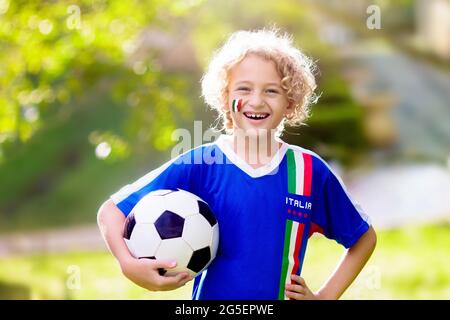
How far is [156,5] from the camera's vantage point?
615cm

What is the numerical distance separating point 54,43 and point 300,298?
434cm

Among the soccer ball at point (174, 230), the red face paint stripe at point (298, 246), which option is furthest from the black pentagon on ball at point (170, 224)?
the red face paint stripe at point (298, 246)

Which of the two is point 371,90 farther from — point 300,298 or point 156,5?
point 300,298

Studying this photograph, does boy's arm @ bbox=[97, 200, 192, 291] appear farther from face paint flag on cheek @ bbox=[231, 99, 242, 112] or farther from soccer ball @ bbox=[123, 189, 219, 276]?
face paint flag on cheek @ bbox=[231, 99, 242, 112]

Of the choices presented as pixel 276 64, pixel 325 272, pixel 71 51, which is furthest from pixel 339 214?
pixel 325 272

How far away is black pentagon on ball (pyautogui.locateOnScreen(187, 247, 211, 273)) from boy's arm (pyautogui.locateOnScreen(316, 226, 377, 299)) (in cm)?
45

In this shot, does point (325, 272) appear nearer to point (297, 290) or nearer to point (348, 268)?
point (348, 268)

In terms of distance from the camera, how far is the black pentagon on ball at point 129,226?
245 centimetres

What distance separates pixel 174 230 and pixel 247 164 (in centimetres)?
35

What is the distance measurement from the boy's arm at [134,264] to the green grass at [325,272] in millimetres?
3192

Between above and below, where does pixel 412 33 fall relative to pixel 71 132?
above

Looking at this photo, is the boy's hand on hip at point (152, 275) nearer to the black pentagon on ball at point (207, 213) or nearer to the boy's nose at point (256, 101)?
the black pentagon on ball at point (207, 213)
